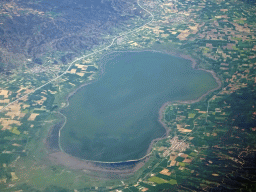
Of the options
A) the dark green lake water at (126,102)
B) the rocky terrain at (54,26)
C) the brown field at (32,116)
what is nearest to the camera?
the dark green lake water at (126,102)

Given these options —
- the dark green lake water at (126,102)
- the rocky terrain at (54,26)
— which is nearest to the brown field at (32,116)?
the dark green lake water at (126,102)

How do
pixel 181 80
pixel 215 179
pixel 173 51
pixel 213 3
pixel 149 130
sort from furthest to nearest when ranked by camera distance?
1. pixel 213 3
2. pixel 173 51
3. pixel 181 80
4. pixel 149 130
5. pixel 215 179

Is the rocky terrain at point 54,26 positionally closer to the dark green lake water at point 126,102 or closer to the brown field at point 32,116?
the dark green lake water at point 126,102

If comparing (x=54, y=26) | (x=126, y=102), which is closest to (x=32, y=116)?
(x=126, y=102)

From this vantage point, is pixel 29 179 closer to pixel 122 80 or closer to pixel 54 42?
pixel 122 80

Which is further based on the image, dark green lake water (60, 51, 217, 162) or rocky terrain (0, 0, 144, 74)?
rocky terrain (0, 0, 144, 74)

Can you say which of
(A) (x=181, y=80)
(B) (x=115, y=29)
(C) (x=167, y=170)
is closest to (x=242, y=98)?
(A) (x=181, y=80)

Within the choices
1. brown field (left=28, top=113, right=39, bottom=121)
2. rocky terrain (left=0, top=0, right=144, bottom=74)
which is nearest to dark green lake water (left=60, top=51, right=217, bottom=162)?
brown field (left=28, top=113, right=39, bottom=121)

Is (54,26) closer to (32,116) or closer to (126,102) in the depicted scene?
(32,116)

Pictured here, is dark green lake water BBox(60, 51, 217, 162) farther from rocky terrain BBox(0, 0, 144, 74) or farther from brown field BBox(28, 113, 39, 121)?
rocky terrain BBox(0, 0, 144, 74)
